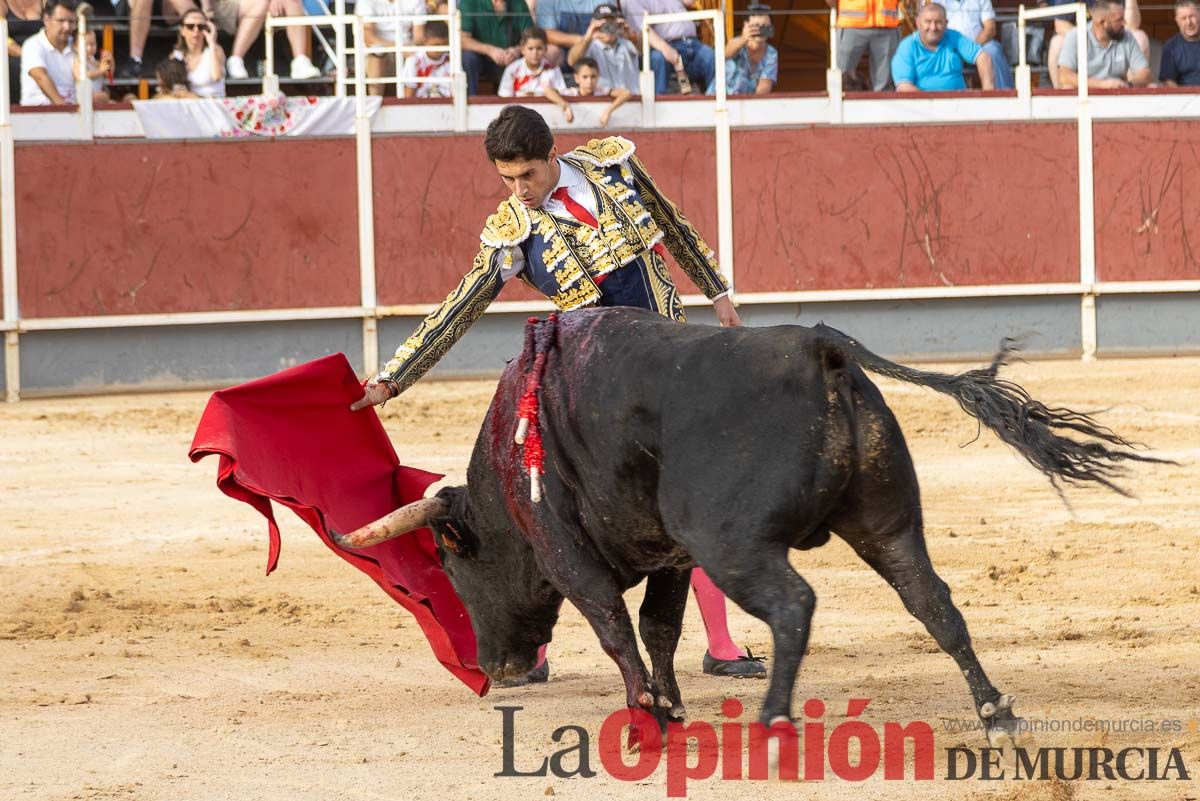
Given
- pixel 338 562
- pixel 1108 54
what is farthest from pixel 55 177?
pixel 1108 54

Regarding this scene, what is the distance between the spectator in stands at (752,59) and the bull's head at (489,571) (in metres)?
7.38

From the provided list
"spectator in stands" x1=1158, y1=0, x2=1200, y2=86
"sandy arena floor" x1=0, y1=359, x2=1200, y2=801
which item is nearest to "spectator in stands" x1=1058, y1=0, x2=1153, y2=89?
"spectator in stands" x1=1158, y1=0, x2=1200, y2=86

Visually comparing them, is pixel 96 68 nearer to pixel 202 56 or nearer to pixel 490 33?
pixel 202 56

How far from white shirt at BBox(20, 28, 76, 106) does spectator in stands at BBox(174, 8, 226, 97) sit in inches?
25.1

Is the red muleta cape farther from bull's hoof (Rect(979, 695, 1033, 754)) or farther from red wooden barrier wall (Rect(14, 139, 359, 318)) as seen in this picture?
red wooden barrier wall (Rect(14, 139, 359, 318))

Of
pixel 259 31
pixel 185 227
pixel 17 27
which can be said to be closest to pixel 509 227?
pixel 185 227

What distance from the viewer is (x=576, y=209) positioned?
3.57m

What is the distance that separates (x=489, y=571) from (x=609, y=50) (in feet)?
23.9

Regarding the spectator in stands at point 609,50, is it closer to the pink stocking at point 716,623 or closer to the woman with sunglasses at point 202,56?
the woman with sunglasses at point 202,56

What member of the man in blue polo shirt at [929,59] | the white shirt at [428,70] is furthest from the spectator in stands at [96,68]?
the man in blue polo shirt at [929,59]

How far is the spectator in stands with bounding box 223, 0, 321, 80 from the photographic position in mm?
10438

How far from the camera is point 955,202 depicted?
10.6m

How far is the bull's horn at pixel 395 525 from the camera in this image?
3482 mm

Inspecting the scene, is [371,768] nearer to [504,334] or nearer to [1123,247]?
[504,334]
